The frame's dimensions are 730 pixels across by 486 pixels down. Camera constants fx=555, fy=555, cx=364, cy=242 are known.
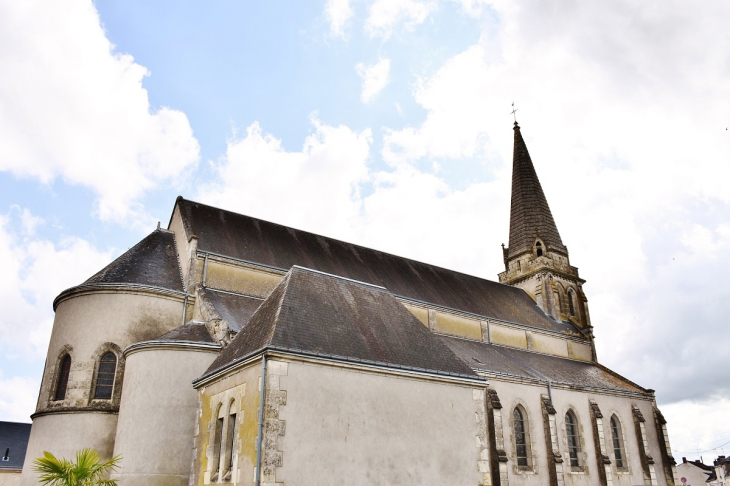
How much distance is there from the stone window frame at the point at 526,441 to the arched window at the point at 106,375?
40.6 feet

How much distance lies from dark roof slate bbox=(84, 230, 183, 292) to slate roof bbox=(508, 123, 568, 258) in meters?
20.6

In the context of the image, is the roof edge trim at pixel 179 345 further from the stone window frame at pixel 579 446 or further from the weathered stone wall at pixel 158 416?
the stone window frame at pixel 579 446

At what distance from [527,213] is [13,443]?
104 feet

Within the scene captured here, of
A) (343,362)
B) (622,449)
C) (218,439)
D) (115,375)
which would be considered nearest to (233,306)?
(115,375)

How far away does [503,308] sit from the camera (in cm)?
2647

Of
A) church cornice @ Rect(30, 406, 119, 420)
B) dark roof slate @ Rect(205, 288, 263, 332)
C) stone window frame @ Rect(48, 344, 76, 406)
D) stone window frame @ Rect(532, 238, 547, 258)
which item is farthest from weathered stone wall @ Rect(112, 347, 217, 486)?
stone window frame @ Rect(532, 238, 547, 258)

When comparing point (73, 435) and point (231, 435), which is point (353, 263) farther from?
point (231, 435)

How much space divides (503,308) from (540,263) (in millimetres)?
5642

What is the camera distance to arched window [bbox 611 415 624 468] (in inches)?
862

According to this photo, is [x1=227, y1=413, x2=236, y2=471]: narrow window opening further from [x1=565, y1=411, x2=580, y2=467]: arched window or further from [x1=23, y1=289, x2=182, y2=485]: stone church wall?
[x1=565, y1=411, x2=580, y2=467]: arched window

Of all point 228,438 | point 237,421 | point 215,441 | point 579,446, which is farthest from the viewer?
point 579,446

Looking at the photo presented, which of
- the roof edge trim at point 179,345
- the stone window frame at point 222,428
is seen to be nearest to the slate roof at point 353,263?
the roof edge trim at point 179,345

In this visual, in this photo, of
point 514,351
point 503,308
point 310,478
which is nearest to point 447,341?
point 514,351

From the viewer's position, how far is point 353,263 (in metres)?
22.5
